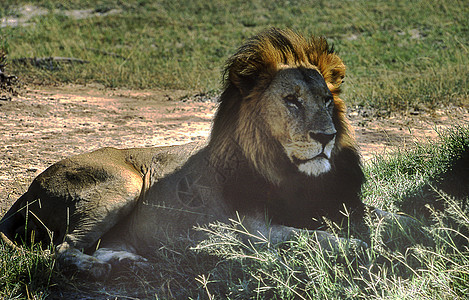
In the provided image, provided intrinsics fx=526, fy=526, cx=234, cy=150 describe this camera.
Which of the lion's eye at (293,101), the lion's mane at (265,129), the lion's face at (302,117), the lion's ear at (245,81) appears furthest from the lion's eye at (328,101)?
the lion's ear at (245,81)

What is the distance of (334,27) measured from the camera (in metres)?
19.7

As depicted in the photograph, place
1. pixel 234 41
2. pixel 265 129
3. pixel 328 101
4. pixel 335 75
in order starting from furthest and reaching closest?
1. pixel 234 41
2. pixel 335 75
3. pixel 328 101
4. pixel 265 129

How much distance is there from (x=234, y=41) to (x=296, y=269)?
53.2 feet

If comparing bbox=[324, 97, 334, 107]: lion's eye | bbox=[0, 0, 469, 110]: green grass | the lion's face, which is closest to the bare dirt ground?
bbox=[0, 0, 469, 110]: green grass

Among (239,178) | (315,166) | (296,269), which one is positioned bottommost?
(296,269)

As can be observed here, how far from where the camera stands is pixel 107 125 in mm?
8320

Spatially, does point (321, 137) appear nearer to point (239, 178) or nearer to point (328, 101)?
point (328, 101)

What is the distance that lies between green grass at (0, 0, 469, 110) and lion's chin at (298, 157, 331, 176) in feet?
20.2

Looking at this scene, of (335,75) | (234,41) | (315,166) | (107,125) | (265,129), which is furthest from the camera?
(234,41)

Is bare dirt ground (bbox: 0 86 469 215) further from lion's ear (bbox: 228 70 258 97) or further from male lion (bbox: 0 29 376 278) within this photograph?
lion's ear (bbox: 228 70 258 97)

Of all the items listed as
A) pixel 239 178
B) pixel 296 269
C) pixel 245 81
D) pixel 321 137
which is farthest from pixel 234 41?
pixel 296 269

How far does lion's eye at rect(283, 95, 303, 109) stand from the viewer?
328 cm

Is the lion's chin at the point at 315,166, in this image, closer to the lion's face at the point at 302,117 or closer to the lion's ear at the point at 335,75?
the lion's face at the point at 302,117

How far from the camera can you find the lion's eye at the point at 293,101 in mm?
3279
